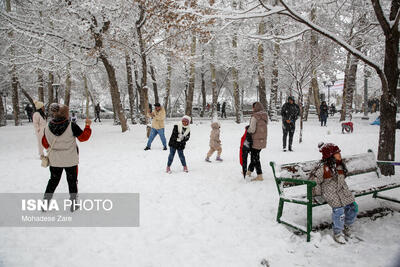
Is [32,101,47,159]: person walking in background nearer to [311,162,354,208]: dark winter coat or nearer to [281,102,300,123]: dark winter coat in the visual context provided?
[311,162,354,208]: dark winter coat

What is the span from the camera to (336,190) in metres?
3.53

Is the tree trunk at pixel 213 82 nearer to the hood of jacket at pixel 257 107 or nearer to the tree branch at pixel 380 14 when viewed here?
the hood of jacket at pixel 257 107

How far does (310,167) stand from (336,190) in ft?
2.31

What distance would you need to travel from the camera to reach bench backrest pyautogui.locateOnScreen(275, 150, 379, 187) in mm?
3928

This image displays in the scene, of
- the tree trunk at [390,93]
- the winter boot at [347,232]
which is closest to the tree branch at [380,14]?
the tree trunk at [390,93]

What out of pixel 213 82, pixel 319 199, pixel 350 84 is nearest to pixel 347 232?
pixel 319 199

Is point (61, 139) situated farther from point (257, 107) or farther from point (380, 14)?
point (380, 14)

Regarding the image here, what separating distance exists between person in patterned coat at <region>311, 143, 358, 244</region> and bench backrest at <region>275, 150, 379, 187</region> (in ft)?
1.12

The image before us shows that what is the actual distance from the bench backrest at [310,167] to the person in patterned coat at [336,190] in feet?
1.12

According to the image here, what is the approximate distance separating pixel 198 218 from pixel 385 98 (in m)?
4.45

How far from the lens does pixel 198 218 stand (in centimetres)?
421

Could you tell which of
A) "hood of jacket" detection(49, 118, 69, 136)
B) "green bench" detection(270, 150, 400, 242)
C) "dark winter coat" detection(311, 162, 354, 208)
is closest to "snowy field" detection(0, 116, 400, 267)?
"green bench" detection(270, 150, 400, 242)

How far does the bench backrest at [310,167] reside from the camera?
12.9 ft

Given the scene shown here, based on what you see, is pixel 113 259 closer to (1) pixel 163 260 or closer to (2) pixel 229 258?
(1) pixel 163 260
